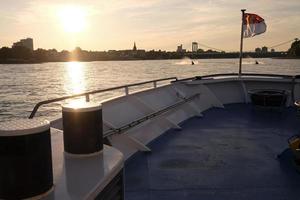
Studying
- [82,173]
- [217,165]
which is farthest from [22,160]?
[217,165]

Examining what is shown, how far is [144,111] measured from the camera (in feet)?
24.7

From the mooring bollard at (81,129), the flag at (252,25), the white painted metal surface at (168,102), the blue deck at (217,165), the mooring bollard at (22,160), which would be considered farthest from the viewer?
the flag at (252,25)

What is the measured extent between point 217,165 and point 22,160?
440cm

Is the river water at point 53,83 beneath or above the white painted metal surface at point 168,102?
beneath

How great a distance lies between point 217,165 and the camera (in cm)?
571

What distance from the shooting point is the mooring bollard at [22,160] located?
5.97 feet

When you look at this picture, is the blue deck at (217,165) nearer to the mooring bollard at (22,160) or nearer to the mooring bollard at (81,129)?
the mooring bollard at (81,129)

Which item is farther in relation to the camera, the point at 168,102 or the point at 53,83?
the point at 53,83

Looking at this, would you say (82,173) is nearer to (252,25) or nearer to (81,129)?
(81,129)

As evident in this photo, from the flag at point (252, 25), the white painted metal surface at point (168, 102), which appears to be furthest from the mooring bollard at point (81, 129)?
the flag at point (252, 25)

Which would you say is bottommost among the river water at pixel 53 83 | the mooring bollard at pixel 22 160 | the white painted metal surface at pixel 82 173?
the river water at pixel 53 83

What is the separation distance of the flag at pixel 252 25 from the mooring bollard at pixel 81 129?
11943 mm

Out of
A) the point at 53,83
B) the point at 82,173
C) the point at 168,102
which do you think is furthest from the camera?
the point at 53,83

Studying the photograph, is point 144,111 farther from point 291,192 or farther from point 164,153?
point 291,192
